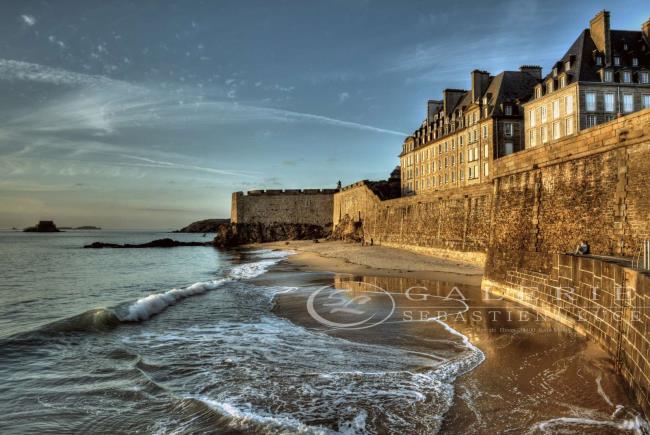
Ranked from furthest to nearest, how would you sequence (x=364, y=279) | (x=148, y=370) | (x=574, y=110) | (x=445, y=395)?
(x=574, y=110), (x=364, y=279), (x=148, y=370), (x=445, y=395)

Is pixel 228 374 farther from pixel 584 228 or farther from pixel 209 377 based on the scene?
pixel 584 228

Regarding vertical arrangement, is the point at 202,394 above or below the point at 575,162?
below

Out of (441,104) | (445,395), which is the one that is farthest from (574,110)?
(445,395)

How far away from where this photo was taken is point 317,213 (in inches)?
1981

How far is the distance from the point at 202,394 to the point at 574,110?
28849 mm

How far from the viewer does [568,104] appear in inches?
1058

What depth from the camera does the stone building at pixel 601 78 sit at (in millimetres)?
26141

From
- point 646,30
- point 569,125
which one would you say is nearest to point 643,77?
point 646,30

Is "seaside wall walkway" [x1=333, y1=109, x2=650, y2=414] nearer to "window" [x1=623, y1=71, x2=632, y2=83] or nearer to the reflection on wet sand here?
the reflection on wet sand

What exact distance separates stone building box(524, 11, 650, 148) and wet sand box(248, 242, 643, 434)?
18487 mm

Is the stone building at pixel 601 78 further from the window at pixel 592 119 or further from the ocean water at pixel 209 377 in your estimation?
the ocean water at pixel 209 377

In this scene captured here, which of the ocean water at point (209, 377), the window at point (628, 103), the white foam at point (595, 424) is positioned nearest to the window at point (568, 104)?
the window at point (628, 103)

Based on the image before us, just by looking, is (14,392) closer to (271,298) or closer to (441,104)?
(271,298)

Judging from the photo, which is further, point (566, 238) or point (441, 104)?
point (441, 104)
